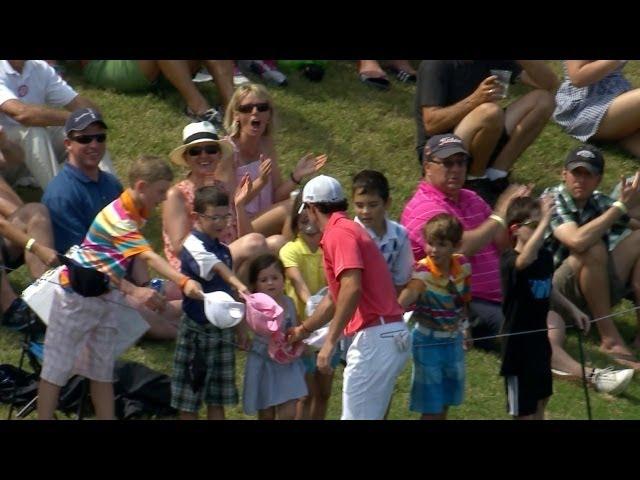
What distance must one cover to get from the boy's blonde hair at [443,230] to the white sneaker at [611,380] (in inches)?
61.2

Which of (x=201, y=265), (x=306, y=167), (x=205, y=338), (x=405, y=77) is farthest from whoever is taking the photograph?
(x=405, y=77)

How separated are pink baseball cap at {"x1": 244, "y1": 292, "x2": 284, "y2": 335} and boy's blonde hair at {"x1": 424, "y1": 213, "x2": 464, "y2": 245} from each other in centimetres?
82

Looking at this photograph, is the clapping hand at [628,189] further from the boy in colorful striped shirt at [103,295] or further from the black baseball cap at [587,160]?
the boy in colorful striped shirt at [103,295]

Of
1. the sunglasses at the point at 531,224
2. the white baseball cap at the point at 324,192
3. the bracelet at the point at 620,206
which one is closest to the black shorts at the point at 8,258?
the white baseball cap at the point at 324,192

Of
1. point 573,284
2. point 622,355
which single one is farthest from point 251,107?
point 622,355

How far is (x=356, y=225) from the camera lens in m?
7.08

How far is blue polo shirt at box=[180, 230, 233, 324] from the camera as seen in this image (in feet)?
23.4

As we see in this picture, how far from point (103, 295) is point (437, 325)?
159cm

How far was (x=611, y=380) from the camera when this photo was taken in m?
8.41

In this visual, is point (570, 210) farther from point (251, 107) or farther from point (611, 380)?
point (251, 107)

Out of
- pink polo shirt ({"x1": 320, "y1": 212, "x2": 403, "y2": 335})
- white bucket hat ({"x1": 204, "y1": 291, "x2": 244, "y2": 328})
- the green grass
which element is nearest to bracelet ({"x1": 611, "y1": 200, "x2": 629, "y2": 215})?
the green grass

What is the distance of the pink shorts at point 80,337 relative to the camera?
726 cm

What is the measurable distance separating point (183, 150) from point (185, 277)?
1.44 m
